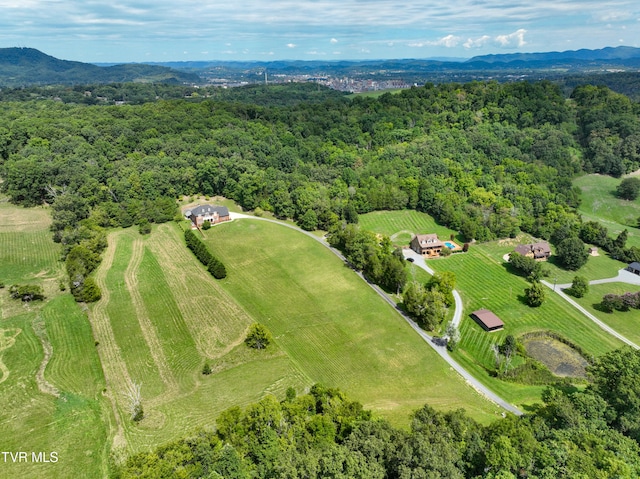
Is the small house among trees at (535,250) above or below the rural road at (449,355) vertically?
above

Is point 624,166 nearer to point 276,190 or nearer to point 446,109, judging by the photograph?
point 446,109

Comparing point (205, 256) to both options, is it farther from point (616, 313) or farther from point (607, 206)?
point (607, 206)

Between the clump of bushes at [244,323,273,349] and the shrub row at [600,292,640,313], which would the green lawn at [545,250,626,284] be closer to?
the shrub row at [600,292,640,313]

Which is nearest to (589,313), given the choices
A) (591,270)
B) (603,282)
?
(603,282)

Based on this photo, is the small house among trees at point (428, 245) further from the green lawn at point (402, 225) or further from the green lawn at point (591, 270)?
the green lawn at point (591, 270)

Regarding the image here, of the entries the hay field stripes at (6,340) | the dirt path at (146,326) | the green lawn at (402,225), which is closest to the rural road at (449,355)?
the green lawn at (402,225)

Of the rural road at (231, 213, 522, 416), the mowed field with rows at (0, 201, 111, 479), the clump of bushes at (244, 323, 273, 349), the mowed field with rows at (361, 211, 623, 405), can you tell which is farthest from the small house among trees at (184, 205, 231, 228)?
the mowed field with rows at (361, 211, 623, 405)
